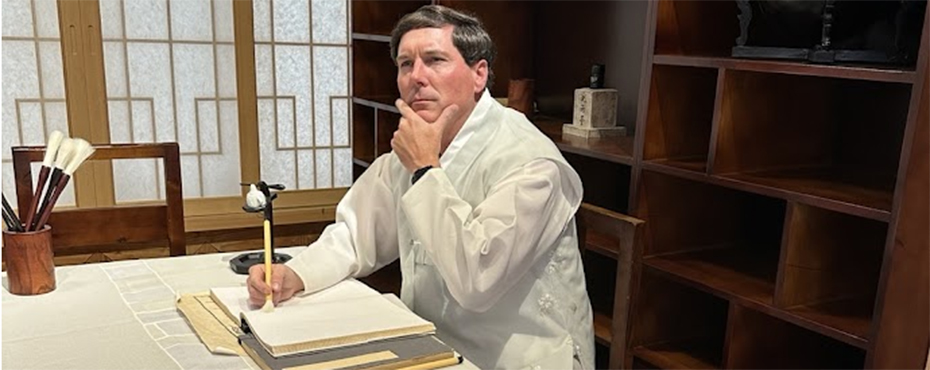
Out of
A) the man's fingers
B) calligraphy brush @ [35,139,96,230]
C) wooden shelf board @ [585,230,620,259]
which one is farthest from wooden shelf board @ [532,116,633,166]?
calligraphy brush @ [35,139,96,230]

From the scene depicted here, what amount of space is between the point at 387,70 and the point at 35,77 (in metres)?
1.29

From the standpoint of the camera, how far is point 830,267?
65.0 inches

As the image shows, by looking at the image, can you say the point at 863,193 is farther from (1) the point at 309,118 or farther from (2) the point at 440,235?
(1) the point at 309,118

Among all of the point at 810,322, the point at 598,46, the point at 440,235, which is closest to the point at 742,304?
the point at 810,322

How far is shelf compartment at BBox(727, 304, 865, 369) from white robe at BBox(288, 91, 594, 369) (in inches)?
15.7

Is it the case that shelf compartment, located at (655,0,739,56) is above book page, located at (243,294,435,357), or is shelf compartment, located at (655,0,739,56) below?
above

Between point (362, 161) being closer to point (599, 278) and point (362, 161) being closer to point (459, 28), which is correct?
point (599, 278)

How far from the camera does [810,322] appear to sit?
154 centimetres

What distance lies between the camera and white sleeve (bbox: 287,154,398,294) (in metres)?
1.53

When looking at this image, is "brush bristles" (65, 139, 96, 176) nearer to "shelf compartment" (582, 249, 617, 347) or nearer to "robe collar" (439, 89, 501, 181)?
"robe collar" (439, 89, 501, 181)

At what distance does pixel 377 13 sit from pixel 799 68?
175 cm

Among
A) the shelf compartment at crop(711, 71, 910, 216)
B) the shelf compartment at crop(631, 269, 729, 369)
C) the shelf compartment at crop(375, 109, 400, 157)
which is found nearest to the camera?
the shelf compartment at crop(711, 71, 910, 216)

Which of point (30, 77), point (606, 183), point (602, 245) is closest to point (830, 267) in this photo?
point (602, 245)

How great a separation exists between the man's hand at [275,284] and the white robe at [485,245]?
28mm
